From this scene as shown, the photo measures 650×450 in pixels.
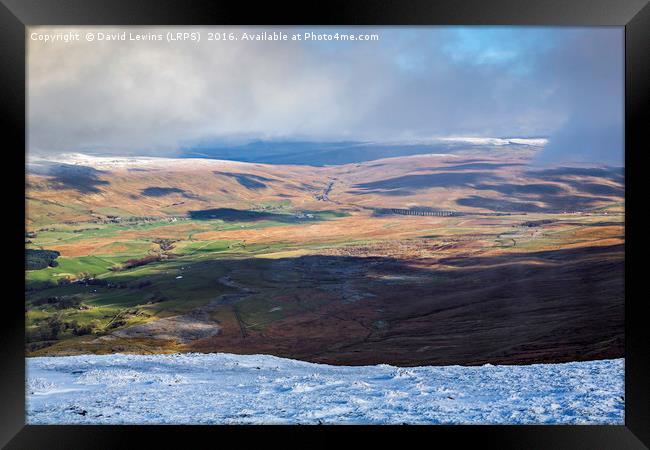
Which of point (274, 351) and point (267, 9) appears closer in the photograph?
point (267, 9)

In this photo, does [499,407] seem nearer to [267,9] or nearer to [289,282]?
[289,282]

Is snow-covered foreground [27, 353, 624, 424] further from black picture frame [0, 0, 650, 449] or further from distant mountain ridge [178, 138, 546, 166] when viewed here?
distant mountain ridge [178, 138, 546, 166]

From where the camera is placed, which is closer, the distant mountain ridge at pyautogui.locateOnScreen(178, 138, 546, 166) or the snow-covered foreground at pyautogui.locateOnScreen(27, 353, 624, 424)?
the snow-covered foreground at pyautogui.locateOnScreen(27, 353, 624, 424)

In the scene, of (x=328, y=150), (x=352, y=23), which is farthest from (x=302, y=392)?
(x=352, y=23)

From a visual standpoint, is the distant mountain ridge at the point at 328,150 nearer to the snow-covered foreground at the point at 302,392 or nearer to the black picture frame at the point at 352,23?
the black picture frame at the point at 352,23

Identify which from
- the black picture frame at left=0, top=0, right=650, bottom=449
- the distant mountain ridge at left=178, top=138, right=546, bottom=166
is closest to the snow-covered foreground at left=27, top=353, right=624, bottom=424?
the black picture frame at left=0, top=0, right=650, bottom=449

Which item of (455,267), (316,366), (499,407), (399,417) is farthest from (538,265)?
(316,366)
